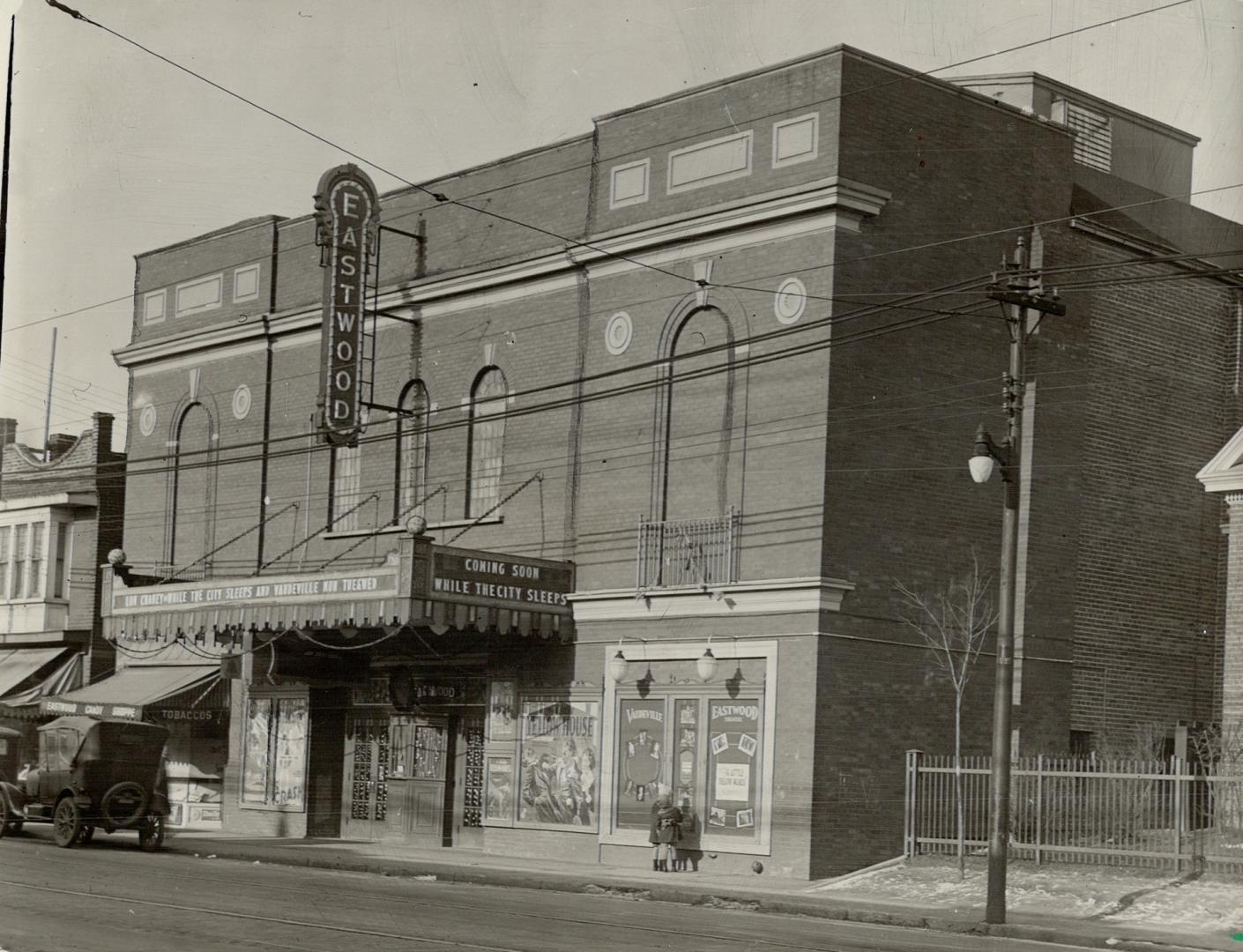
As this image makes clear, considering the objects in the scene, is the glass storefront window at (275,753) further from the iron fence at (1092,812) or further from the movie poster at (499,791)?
the iron fence at (1092,812)

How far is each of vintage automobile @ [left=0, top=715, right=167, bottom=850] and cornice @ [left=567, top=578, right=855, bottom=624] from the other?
7.78 m

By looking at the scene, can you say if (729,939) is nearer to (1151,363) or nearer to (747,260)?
(747,260)

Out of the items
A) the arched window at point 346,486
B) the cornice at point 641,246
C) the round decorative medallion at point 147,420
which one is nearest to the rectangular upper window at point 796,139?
the cornice at point 641,246

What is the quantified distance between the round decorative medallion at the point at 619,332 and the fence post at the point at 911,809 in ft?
25.6

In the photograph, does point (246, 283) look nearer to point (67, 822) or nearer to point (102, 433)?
point (102, 433)

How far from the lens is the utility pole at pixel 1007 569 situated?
63.6ft

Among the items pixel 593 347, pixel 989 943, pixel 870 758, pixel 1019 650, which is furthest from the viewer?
pixel 593 347

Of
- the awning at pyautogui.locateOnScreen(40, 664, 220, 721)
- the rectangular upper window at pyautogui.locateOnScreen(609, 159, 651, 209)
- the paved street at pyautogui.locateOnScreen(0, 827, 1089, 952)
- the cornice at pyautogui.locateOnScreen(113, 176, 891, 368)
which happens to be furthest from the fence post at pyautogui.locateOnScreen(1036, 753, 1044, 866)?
the awning at pyautogui.locateOnScreen(40, 664, 220, 721)

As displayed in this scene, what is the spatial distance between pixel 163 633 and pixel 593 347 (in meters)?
9.30

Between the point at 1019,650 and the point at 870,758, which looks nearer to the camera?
the point at 870,758

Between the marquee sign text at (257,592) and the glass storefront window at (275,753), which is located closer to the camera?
the marquee sign text at (257,592)

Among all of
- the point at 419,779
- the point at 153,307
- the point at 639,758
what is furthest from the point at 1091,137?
the point at 153,307

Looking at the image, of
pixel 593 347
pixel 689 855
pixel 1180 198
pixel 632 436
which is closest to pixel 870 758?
pixel 689 855

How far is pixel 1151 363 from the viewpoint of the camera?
1137 inches
